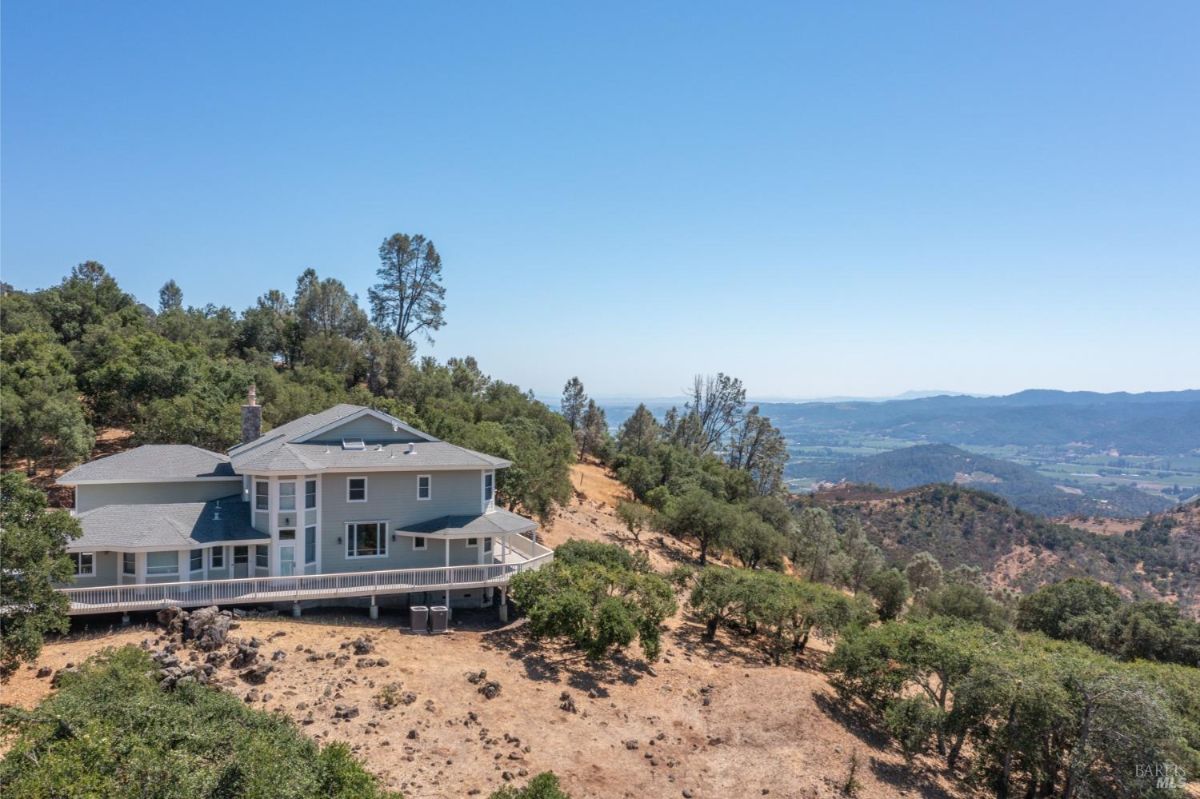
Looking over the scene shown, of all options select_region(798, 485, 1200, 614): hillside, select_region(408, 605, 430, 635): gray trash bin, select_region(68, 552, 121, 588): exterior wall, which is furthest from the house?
select_region(798, 485, 1200, 614): hillside

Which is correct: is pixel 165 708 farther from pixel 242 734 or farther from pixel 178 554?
pixel 178 554

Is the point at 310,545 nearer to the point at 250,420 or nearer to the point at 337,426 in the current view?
the point at 337,426

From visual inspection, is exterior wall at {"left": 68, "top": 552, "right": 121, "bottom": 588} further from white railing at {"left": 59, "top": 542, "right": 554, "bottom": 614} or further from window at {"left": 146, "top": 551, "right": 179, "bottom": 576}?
white railing at {"left": 59, "top": 542, "right": 554, "bottom": 614}

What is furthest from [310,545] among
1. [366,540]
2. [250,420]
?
[250,420]

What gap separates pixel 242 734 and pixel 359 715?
21.0ft

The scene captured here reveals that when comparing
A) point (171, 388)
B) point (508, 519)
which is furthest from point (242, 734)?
point (171, 388)

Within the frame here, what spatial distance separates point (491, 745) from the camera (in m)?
16.2

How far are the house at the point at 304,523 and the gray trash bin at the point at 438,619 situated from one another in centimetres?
126

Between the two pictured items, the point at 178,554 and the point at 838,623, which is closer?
the point at 178,554

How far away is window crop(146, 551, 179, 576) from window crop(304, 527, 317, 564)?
4.04 meters

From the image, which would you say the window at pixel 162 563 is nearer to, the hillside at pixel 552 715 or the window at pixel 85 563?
the window at pixel 85 563

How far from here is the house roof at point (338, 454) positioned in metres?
23.0

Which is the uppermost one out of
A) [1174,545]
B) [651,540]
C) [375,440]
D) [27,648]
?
[375,440]

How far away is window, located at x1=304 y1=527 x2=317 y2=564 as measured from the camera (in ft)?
77.7
